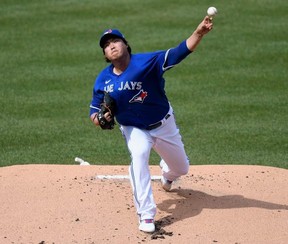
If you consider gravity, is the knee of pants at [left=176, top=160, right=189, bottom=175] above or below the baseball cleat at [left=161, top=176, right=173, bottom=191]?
above

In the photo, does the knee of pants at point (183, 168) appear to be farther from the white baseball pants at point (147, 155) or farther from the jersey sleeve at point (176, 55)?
the jersey sleeve at point (176, 55)

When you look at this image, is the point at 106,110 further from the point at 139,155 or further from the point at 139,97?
the point at 139,155

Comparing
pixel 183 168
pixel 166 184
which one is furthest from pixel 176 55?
pixel 166 184

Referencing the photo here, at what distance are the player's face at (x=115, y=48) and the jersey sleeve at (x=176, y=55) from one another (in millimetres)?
406

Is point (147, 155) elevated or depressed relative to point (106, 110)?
depressed

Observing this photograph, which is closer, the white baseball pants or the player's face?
the white baseball pants

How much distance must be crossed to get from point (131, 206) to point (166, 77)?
5350 mm

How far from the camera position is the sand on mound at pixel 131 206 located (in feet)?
21.4

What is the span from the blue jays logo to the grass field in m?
2.54

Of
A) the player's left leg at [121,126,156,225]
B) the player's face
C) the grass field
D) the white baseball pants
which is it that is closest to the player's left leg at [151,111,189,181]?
the white baseball pants

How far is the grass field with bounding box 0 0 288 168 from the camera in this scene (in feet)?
31.9

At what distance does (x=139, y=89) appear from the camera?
6.79 metres

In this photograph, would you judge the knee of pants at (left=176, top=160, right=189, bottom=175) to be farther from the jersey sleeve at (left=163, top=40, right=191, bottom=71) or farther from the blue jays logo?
the jersey sleeve at (left=163, top=40, right=191, bottom=71)

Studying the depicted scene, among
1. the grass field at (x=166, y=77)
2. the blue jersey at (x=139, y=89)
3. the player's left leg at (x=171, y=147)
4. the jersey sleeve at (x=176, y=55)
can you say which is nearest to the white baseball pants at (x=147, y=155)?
the player's left leg at (x=171, y=147)
